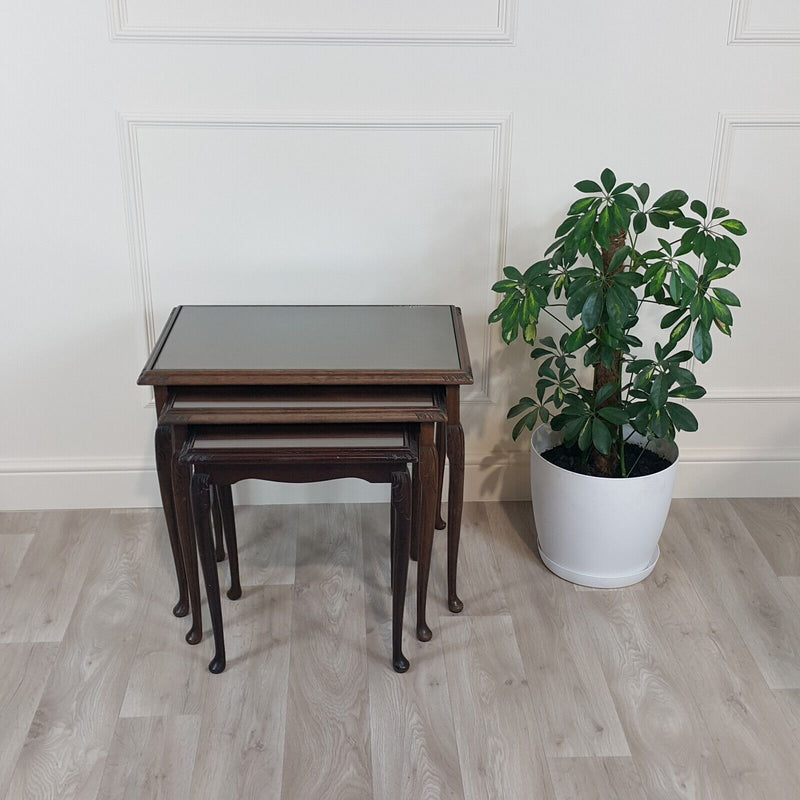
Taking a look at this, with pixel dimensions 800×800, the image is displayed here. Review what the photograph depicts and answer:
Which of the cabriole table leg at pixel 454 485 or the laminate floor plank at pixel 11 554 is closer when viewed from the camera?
the cabriole table leg at pixel 454 485

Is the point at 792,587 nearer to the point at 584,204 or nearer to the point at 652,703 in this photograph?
the point at 652,703

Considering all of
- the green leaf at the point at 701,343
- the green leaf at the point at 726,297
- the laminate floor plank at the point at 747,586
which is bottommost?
the laminate floor plank at the point at 747,586

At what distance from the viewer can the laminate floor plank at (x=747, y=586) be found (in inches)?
80.5

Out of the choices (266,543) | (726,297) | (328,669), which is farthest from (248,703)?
(726,297)

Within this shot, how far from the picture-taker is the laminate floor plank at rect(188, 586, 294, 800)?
1.74 meters

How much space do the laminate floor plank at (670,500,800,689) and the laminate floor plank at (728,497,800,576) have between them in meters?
0.02

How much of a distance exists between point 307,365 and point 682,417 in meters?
0.84

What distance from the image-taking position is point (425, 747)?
1.81 meters

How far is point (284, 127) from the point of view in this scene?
222cm

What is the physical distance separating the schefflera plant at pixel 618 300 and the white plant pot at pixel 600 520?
0.31 feet

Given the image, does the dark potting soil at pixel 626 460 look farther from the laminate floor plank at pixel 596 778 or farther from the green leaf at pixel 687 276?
the laminate floor plank at pixel 596 778

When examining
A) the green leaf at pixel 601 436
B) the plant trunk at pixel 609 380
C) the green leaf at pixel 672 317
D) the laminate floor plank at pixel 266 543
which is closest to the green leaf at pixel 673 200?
the plant trunk at pixel 609 380

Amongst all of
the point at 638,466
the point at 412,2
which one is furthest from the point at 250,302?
the point at 638,466

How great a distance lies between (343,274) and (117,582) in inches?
37.1
